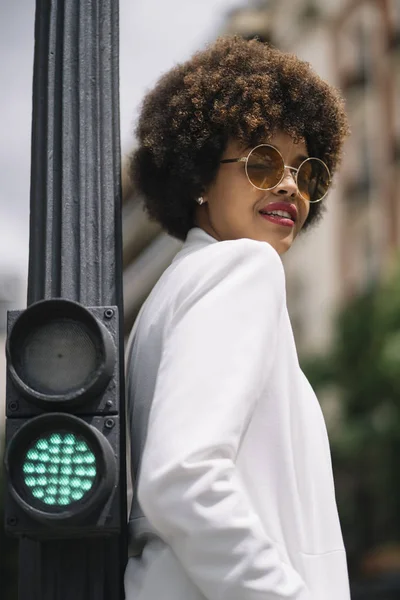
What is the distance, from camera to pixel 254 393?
2.37 metres

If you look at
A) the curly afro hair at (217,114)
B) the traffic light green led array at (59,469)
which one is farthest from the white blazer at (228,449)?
the curly afro hair at (217,114)

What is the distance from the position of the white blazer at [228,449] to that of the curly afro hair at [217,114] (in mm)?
414

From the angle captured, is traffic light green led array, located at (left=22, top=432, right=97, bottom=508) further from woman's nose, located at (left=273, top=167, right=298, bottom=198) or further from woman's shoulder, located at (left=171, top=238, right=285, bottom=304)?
woman's nose, located at (left=273, top=167, right=298, bottom=198)

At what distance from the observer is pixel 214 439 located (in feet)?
7.40

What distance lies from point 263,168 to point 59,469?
0.92m

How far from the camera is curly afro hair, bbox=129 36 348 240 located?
2908mm

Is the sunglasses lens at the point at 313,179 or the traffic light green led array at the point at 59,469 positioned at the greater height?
the sunglasses lens at the point at 313,179

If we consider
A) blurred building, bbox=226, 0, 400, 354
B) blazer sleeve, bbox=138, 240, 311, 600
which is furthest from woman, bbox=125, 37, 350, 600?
blurred building, bbox=226, 0, 400, 354

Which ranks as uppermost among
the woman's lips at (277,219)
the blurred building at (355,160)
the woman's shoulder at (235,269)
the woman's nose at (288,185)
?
the blurred building at (355,160)

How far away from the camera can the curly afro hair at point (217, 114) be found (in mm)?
2908

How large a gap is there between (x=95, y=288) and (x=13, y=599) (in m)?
18.4

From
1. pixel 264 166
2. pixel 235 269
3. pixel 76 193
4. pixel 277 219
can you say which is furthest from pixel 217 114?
pixel 235 269

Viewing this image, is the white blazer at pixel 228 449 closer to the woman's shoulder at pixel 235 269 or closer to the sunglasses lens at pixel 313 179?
the woman's shoulder at pixel 235 269

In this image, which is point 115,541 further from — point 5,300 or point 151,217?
point 5,300
